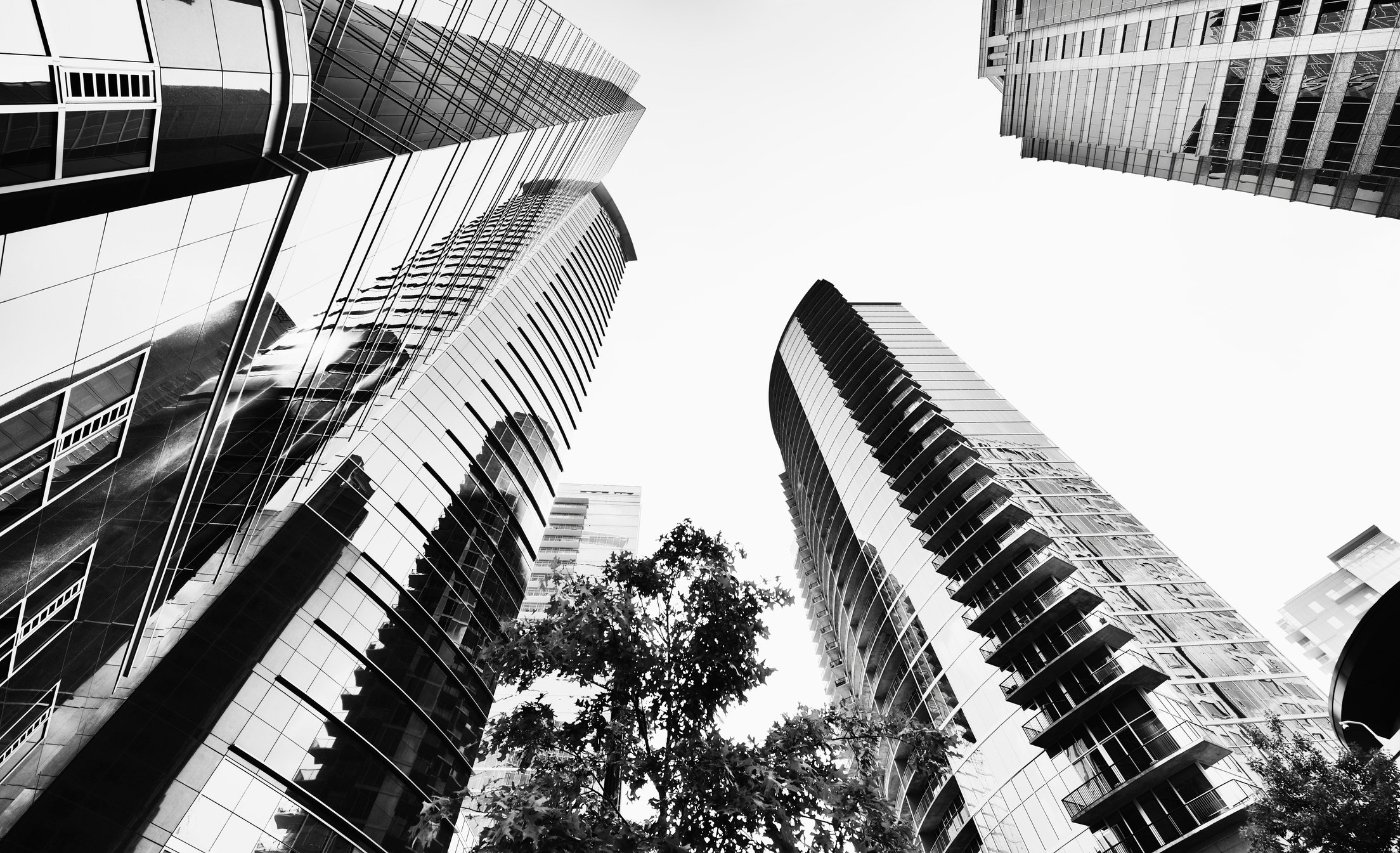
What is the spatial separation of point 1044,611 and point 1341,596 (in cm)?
9277

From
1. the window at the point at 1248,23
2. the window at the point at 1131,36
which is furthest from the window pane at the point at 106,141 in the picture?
the window at the point at 1131,36

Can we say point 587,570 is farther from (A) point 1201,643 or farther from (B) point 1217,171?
(B) point 1217,171

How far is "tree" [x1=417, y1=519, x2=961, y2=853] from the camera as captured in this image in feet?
26.8

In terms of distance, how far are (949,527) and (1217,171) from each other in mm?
25192

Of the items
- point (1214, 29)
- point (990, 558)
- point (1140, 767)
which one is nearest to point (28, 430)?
point (1140, 767)

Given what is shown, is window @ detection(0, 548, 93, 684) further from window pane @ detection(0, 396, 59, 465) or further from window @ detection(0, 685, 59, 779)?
window pane @ detection(0, 396, 59, 465)

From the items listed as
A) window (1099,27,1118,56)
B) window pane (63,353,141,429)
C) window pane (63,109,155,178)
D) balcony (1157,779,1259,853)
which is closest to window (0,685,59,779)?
window pane (63,353,141,429)

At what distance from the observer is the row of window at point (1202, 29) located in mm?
27375

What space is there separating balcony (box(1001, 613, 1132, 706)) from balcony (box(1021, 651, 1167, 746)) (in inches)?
29.9

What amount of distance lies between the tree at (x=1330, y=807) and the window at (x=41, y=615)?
21902 mm

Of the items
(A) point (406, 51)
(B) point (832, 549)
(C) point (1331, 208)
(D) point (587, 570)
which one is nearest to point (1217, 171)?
(C) point (1331, 208)

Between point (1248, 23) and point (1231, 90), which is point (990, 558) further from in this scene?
point (1248, 23)

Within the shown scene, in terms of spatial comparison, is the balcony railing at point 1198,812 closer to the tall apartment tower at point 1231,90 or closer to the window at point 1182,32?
the tall apartment tower at point 1231,90

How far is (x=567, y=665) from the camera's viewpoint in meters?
10.0
